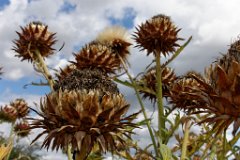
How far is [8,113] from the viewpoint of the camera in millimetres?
10242

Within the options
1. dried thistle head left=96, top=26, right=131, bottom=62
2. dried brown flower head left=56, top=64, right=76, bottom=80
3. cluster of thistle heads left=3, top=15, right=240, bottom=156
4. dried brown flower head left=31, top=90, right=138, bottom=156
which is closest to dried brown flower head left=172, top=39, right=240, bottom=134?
cluster of thistle heads left=3, top=15, right=240, bottom=156

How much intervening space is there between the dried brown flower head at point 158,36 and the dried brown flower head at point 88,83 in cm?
201

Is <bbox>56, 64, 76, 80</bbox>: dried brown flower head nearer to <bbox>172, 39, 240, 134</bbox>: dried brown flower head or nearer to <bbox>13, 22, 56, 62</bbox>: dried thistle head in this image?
<bbox>13, 22, 56, 62</bbox>: dried thistle head

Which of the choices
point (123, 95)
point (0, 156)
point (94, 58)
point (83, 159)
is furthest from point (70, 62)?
point (0, 156)

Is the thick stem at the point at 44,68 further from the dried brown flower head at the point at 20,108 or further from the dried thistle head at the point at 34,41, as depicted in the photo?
the dried brown flower head at the point at 20,108

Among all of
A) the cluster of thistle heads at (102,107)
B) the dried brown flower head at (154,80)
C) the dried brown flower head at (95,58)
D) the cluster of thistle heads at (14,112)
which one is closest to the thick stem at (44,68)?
the dried brown flower head at (95,58)

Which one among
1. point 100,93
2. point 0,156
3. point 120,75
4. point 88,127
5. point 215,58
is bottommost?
point 0,156

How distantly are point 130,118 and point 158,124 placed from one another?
1540 millimetres

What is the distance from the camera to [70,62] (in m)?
5.41

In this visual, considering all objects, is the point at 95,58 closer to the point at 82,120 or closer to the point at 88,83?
the point at 88,83

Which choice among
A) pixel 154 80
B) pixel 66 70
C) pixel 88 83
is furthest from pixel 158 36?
pixel 88 83

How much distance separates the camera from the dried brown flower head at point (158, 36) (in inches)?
219

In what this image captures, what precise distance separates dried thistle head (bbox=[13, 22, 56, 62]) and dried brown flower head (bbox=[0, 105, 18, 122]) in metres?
4.55

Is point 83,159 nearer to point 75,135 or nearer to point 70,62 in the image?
point 75,135
